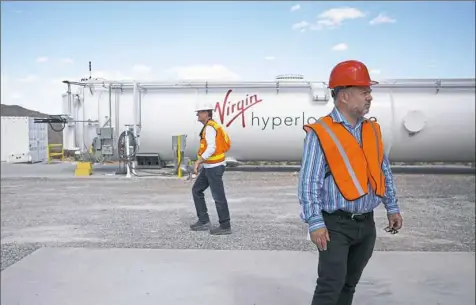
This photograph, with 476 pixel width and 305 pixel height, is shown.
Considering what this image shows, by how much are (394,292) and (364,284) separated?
0.90 feet

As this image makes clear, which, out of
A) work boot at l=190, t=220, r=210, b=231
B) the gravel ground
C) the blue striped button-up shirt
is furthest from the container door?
the blue striped button-up shirt

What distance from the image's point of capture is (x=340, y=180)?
2.76m

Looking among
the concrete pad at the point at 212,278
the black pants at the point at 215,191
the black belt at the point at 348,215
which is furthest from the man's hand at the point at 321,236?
A: the black pants at the point at 215,191

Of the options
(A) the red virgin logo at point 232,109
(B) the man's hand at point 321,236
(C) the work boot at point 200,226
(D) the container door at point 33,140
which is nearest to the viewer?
(B) the man's hand at point 321,236

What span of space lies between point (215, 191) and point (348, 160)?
357cm

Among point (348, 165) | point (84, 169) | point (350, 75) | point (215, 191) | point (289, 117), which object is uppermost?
point (289, 117)

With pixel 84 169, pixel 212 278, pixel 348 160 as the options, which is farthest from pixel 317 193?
pixel 84 169

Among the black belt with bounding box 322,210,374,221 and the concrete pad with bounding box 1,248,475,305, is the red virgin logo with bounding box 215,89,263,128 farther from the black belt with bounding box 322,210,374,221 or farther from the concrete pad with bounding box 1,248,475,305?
the black belt with bounding box 322,210,374,221

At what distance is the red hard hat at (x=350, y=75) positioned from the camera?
112 inches

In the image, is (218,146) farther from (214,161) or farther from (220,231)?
(220,231)

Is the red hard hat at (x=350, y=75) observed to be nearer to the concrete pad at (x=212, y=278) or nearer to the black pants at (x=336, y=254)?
the black pants at (x=336, y=254)

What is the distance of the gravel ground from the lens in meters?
6.02

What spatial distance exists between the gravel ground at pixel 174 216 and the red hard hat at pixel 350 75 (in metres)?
3.22

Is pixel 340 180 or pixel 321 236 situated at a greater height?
pixel 340 180
